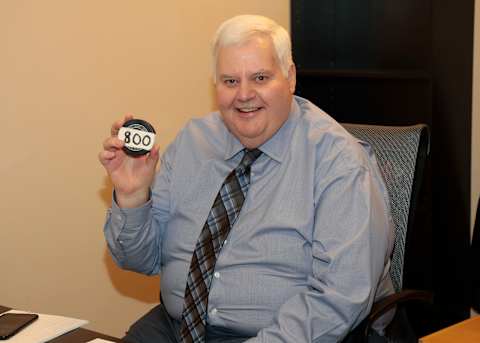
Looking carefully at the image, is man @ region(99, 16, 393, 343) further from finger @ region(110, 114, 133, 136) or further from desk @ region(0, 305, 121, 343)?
desk @ region(0, 305, 121, 343)

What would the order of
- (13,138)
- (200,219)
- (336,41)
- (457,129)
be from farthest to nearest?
(336,41)
(457,129)
(13,138)
(200,219)

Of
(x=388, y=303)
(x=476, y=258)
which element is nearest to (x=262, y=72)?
(x=388, y=303)

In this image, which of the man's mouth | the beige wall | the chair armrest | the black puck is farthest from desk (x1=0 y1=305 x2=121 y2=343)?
the beige wall

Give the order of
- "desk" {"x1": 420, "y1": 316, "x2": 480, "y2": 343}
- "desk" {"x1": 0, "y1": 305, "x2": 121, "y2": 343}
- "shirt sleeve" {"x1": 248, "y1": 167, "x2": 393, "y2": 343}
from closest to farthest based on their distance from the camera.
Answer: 1. "desk" {"x1": 0, "y1": 305, "x2": 121, "y2": 343}
2. "shirt sleeve" {"x1": 248, "y1": 167, "x2": 393, "y2": 343}
3. "desk" {"x1": 420, "y1": 316, "x2": 480, "y2": 343}

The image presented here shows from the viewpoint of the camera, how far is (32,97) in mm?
2697

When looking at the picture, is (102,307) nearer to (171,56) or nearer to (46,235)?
(46,235)

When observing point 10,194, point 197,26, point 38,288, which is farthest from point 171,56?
point 38,288

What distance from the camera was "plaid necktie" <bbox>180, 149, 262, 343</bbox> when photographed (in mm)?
2082

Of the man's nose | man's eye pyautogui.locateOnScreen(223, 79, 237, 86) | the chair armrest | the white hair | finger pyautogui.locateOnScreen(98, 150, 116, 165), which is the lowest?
the chair armrest

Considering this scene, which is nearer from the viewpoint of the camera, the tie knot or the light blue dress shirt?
the light blue dress shirt

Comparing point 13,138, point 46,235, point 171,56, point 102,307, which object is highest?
point 171,56

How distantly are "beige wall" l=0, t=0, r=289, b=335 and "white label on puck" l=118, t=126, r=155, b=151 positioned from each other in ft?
2.61

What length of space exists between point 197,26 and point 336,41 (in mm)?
788

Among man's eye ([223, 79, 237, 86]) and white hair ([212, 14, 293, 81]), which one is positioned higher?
white hair ([212, 14, 293, 81])
